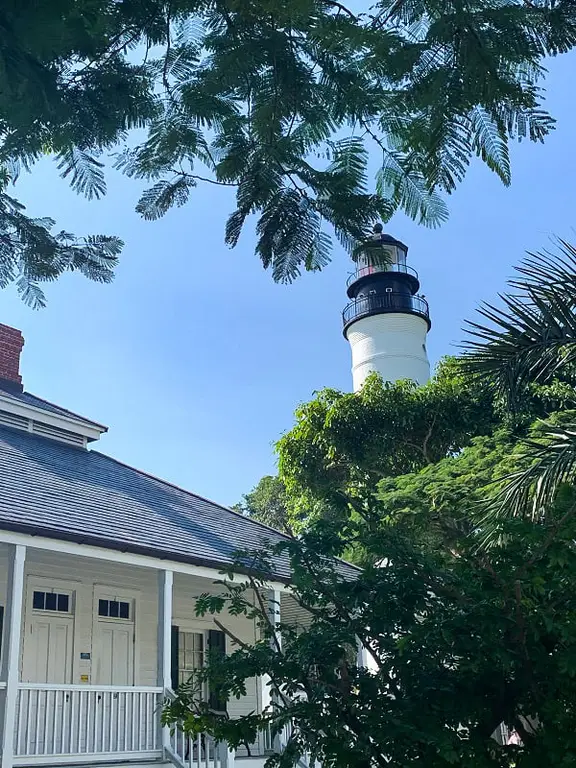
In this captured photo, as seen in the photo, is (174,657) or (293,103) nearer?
(293,103)

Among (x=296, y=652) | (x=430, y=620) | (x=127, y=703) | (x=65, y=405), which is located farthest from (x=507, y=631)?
(x=65, y=405)

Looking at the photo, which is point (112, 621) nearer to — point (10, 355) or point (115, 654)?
point (115, 654)

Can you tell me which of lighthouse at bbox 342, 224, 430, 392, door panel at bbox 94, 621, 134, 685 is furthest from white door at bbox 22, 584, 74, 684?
lighthouse at bbox 342, 224, 430, 392

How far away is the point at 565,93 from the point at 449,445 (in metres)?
19.9

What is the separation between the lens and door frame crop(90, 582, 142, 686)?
41.0 feet

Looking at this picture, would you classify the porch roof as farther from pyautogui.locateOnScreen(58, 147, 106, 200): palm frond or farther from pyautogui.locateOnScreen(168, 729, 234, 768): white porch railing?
pyautogui.locateOnScreen(58, 147, 106, 200): palm frond

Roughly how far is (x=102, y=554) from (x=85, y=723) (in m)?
2.06

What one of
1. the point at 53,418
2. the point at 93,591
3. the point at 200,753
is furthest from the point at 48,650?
the point at 53,418

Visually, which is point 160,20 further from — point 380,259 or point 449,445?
point 449,445

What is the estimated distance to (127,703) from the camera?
1031cm

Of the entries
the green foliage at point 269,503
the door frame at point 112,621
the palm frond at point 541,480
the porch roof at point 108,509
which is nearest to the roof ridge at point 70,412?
the porch roof at point 108,509

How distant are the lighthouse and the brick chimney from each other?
54.4 ft

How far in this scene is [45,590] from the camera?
12016 mm

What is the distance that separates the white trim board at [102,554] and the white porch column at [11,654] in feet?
0.48
